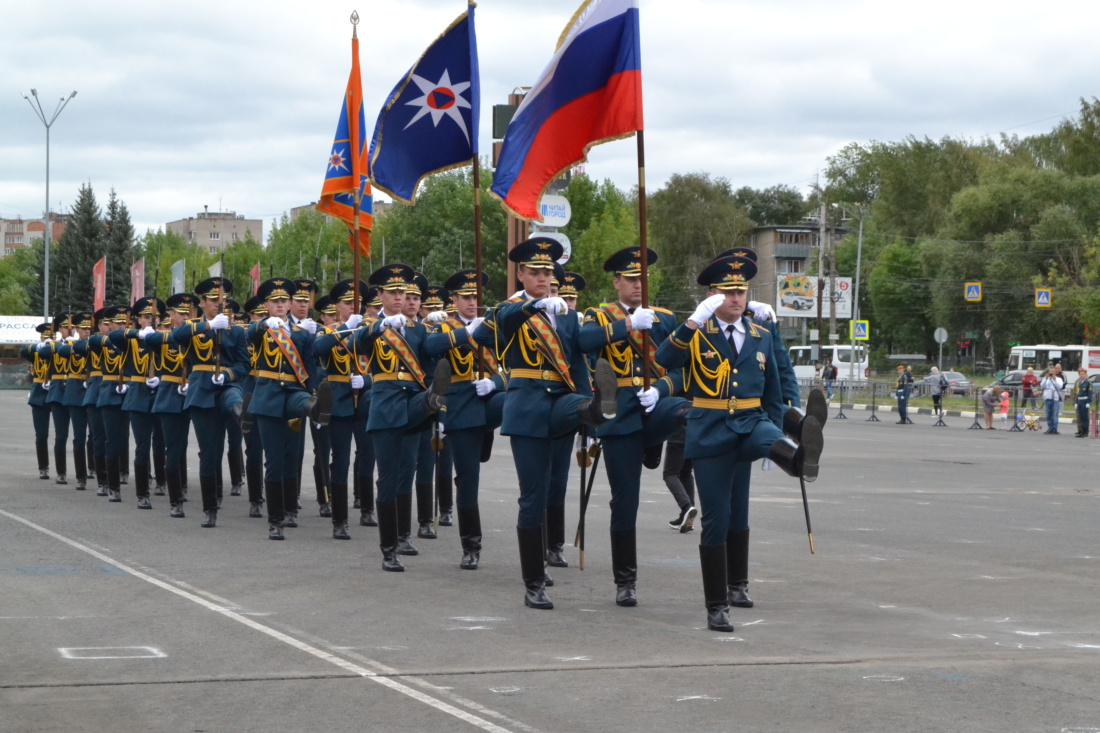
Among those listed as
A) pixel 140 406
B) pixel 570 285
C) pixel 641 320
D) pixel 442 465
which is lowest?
pixel 442 465

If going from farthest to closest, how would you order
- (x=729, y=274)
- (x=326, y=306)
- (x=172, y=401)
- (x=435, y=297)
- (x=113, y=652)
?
(x=326, y=306) < (x=172, y=401) < (x=435, y=297) < (x=729, y=274) < (x=113, y=652)

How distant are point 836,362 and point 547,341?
6512 cm

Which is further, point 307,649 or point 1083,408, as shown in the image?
point 1083,408

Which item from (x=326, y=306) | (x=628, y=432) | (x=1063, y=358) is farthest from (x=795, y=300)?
(x=628, y=432)

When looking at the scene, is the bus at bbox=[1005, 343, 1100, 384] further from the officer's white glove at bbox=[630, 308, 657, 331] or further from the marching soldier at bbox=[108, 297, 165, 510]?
the officer's white glove at bbox=[630, 308, 657, 331]

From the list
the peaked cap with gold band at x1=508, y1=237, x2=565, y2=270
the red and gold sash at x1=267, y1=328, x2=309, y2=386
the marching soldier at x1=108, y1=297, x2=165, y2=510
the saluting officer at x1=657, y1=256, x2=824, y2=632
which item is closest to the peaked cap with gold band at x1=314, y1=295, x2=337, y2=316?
the red and gold sash at x1=267, y1=328, x2=309, y2=386

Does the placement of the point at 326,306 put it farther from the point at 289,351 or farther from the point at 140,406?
the point at 140,406

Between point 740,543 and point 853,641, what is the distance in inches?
44.9

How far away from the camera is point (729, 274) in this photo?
8.34 m

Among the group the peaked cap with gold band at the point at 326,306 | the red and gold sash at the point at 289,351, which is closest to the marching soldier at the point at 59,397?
the peaked cap with gold band at the point at 326,306

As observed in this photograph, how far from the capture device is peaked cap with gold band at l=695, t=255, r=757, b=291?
8328 millimetres

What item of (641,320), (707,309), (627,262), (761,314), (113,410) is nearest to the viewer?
(707,309)

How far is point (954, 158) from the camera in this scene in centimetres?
9375

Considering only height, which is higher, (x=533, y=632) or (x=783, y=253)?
(x=783, y=253)
